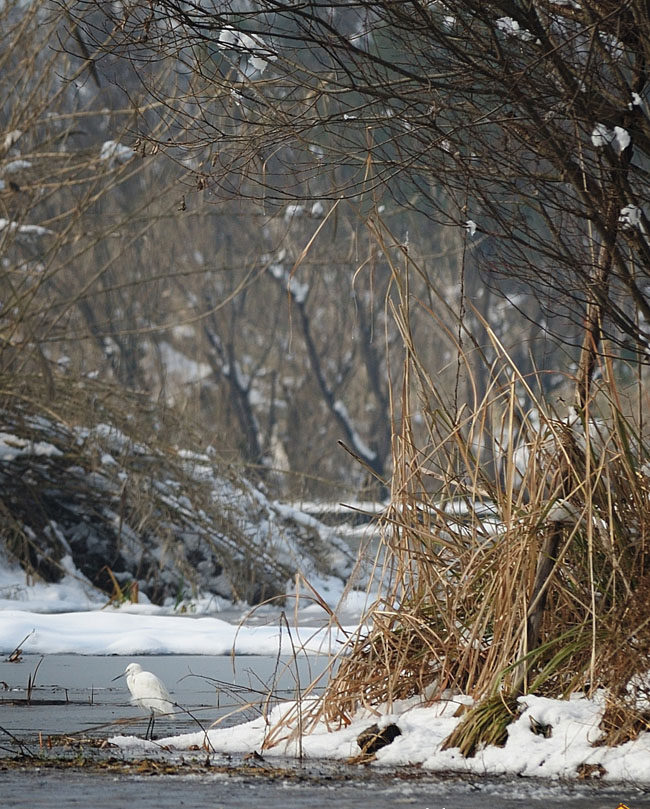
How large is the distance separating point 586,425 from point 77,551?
9479 millimetres

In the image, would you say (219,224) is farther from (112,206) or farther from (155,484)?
(155,484)

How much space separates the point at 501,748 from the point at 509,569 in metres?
0.62

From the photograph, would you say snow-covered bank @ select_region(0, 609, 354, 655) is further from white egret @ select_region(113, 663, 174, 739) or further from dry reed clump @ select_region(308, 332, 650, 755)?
dry reed clump @ select_region(308, 332, 650, 755)

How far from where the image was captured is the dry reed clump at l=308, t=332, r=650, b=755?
405 centimetres

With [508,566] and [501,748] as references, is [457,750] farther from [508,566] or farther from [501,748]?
[508,566]

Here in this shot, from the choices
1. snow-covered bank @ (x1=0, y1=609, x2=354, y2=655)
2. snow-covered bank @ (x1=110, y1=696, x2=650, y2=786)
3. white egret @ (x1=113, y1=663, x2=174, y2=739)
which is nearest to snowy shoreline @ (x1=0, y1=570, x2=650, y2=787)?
snow-covered bank @ (x1=110, y1=696, x2=650, y2=786)

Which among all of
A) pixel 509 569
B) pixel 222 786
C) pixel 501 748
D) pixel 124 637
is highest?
pixel 509 569

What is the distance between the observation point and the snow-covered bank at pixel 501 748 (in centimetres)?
372

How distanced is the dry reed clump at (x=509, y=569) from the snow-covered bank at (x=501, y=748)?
0.07 metres

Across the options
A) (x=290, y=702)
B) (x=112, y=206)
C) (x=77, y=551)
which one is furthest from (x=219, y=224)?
(x=290, y=702)

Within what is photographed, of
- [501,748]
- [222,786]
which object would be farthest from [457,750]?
[222,786]

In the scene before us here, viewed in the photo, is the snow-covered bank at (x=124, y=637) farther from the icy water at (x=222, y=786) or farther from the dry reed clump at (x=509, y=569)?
the dry reed clump at (x=509, y=569)

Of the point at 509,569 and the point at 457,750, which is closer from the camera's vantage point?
the point at 457,750

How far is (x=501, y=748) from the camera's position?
389cm
